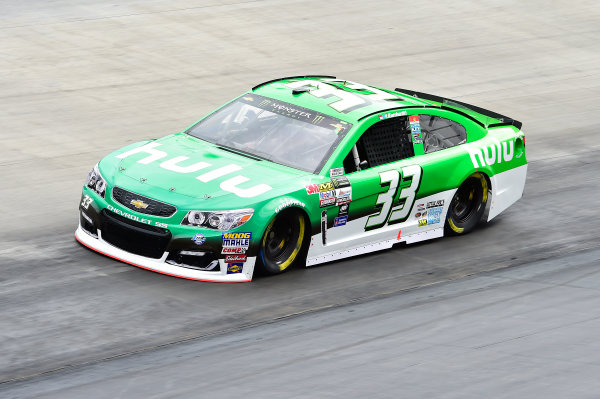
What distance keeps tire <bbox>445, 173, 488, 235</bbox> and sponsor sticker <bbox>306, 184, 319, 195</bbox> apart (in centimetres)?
201

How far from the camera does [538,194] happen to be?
1243 cm

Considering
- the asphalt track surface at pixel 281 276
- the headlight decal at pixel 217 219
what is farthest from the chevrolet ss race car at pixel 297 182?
the asphalt track surface at pixel 281 276

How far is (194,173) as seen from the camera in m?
9.30

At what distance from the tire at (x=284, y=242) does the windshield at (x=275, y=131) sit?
521 millimetres

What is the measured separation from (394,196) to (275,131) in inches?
47.4

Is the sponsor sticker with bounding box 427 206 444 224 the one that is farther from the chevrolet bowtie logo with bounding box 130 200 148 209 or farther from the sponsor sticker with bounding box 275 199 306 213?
the chevrolet bowtie logo with bounding box 130 200 148 209

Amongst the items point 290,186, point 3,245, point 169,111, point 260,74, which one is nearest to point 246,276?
point 290,186

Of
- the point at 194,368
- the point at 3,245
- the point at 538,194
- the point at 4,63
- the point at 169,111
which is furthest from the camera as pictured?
the point at 4,63

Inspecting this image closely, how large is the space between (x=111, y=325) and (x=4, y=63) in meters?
9.09

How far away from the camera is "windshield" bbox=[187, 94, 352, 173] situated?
32.1 feet

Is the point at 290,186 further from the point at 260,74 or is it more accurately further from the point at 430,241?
the point at 260,74

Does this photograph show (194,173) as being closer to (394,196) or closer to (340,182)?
(340,182)

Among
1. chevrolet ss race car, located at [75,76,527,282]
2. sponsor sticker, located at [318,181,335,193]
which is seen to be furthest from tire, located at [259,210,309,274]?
sponsor sticker, located at [318,181,335,193]

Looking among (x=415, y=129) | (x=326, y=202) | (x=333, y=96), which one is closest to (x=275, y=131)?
(x=333, y=96)
